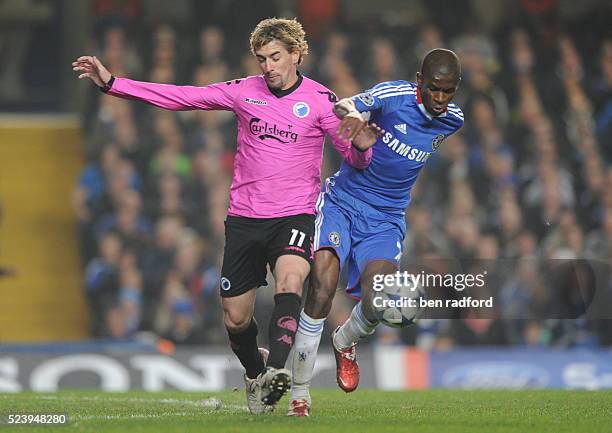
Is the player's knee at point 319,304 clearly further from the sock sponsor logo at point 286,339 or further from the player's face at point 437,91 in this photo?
the player's face at point 437,91

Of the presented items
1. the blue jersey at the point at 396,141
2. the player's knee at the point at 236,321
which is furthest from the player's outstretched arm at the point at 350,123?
the player's knee at the point at 236,321

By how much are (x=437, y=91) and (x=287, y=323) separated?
6.23 feet

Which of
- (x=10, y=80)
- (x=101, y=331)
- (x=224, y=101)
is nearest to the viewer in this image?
(x=224, y=101)

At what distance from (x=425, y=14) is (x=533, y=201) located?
176 inches

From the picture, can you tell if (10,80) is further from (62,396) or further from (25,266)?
(62,396)

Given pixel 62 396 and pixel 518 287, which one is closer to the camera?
pixel 62 396

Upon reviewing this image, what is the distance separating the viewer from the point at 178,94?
8398mm

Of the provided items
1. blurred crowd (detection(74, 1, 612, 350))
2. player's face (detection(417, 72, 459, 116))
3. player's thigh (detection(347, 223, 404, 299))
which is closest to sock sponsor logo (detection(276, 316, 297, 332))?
player's thigh (detection(347, 223, 404, 299))

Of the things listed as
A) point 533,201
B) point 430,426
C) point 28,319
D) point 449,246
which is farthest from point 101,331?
point 430,426

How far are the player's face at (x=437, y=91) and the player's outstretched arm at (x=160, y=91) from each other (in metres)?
1.25

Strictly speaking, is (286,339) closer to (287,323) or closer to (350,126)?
(287,323)

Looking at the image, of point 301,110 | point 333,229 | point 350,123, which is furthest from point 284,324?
point 301,110

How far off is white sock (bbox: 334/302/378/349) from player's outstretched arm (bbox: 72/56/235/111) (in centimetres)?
167

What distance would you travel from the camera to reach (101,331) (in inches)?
602
